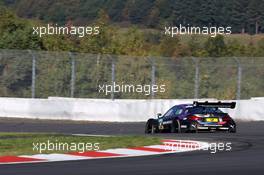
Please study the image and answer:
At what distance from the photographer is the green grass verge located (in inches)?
680

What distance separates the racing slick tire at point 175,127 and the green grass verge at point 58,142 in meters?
3.70

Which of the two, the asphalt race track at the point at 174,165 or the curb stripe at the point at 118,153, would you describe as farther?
the curb stripe at the point at 118,153

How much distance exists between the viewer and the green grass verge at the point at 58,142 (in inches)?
680

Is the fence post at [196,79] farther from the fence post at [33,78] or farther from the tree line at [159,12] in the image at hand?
the tree line at [159,12]

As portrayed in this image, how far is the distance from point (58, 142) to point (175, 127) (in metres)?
6.12

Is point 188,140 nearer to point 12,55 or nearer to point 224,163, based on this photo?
point 224,163

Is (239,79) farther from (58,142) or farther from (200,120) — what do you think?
(58,142)

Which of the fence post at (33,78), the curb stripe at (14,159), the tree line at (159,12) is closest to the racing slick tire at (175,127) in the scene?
the fence post at (33,78)

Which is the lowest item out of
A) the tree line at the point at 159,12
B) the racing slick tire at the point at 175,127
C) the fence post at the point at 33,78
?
the racing slick tire at the point at 175,127

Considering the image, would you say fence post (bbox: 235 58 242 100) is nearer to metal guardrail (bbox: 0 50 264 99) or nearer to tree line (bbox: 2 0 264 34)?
metal guardrail (bbox: 0 50 264 99)

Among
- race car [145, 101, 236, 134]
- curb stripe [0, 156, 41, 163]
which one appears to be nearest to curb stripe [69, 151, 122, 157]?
curb stripe [0, 156, 41, 163]

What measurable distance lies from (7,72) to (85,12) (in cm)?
9242

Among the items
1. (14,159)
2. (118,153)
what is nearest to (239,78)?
(118,153)

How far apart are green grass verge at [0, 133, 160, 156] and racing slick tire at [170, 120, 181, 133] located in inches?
145
